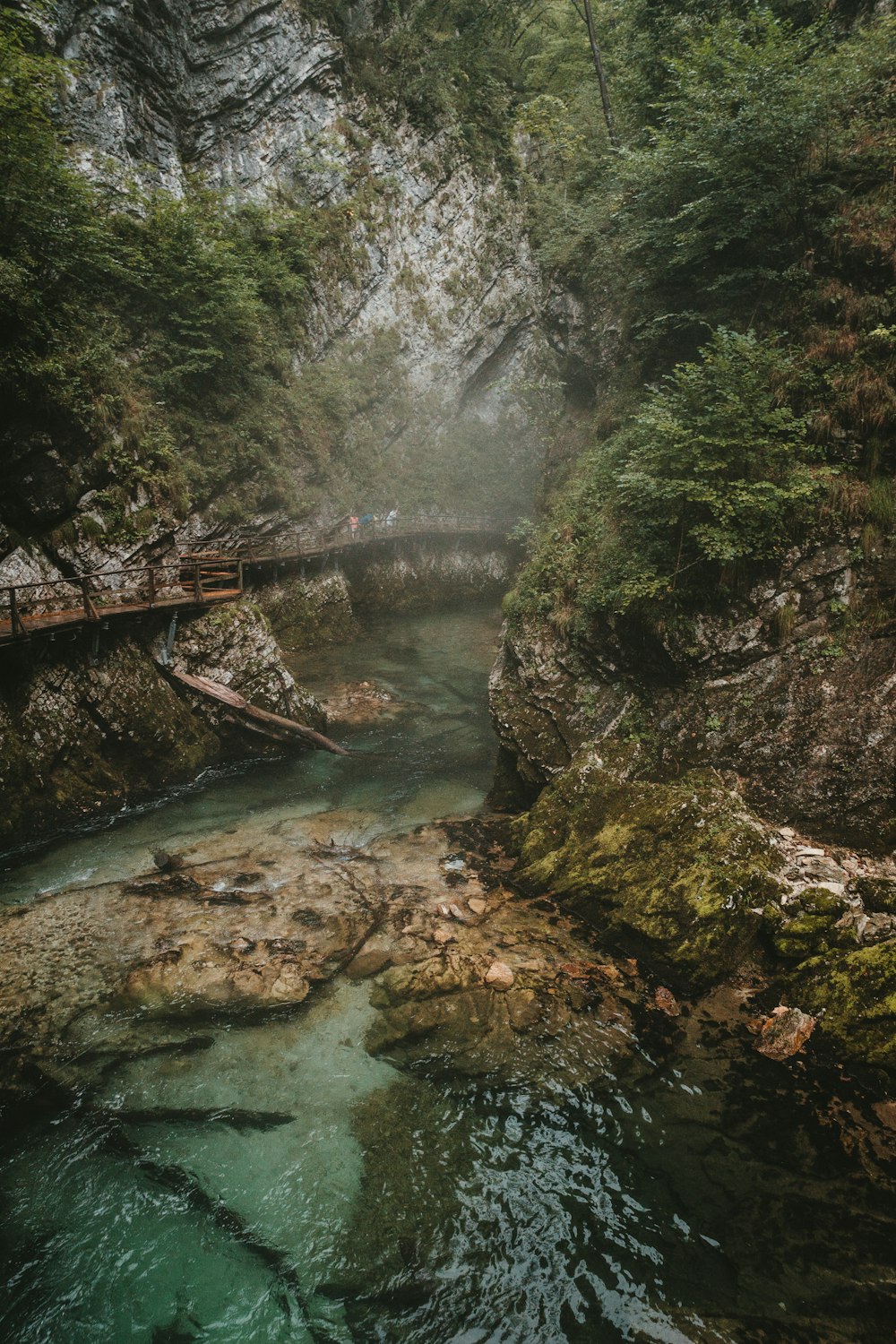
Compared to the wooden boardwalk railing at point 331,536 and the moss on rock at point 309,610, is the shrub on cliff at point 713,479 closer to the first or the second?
the wooden boardwalk railing at point 331,536

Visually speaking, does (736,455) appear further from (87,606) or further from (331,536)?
(331,536)

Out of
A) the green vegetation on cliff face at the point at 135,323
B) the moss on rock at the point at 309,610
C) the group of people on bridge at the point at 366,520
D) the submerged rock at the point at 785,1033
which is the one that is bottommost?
the submerged rock at the point at 785,1033

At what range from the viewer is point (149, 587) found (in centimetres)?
1159

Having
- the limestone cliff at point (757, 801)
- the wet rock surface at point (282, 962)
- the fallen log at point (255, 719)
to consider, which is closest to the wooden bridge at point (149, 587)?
the fallen log at point (255, 719)

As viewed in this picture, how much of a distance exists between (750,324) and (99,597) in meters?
12.8

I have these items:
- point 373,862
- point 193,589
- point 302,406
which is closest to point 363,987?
point 373,862

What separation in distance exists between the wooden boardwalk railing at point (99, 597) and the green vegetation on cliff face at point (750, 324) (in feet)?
23.6

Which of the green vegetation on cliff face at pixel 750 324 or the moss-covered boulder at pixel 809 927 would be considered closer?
the moss-covered boulder at pixel 809 927

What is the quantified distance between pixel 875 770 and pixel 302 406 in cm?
1980

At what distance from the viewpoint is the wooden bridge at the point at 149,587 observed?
32.5 feet

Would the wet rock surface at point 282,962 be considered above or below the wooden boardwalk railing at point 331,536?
below

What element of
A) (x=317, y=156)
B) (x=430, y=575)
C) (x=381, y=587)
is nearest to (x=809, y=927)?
(x=381, y=587)

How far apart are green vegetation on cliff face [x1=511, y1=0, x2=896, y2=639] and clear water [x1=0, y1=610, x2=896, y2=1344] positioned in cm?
610

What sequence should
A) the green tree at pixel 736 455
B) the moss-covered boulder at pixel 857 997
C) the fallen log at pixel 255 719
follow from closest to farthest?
the moss-covered boulder at pixel 857 997 → the green tree at pixel 736 455 → the fallen log at pixel 255 719
